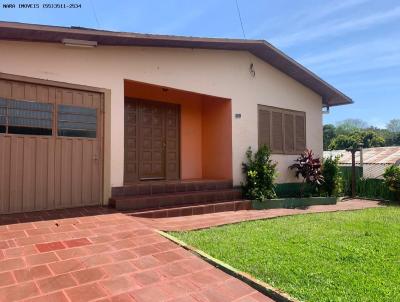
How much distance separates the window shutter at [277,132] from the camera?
32.5 ft

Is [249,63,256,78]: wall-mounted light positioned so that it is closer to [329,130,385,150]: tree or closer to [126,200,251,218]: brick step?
[126,200,251,218]: brick step

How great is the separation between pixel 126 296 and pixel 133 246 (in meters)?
1.26

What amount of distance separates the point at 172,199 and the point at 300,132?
583cm

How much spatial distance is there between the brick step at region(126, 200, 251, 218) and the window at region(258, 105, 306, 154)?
97.6 inches

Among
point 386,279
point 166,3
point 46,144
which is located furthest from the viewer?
point 166,3

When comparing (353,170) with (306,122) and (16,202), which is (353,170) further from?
(16,202)

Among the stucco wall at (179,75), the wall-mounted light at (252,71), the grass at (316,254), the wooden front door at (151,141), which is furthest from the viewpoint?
the wall-mounted light at (252,71)

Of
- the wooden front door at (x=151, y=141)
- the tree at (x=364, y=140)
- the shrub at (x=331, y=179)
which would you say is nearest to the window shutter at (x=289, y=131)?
the shrub at (x=331, y=179)

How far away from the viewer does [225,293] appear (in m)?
3.07

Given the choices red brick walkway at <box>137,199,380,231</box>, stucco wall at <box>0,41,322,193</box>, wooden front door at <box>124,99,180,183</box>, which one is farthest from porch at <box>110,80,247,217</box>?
red brick walkway at <box>137,199,380,231</box>

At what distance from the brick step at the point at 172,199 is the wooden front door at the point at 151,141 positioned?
1.71 meters

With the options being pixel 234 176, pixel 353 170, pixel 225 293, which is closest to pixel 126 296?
pixel 225 293

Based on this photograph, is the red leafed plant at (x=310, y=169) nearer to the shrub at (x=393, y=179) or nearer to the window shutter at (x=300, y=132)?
the window shutter at (x=300, y=132)

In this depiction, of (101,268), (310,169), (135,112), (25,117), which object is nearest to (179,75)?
(135,112)
